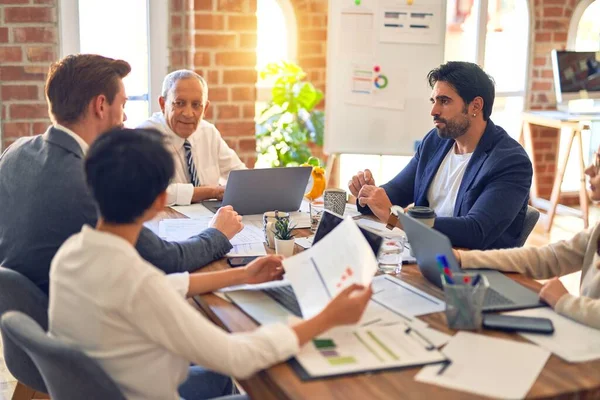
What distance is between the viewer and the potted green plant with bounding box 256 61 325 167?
15.2 feet

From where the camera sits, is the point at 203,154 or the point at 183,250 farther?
the point at 203,154

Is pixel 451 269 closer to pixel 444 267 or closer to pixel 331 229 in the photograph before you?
pixel 444 267

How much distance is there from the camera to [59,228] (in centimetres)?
191

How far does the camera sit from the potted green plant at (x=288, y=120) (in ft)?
15.2

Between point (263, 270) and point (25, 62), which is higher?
point (25, 62)

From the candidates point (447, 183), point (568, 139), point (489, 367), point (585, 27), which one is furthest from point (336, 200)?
point (585, 27)

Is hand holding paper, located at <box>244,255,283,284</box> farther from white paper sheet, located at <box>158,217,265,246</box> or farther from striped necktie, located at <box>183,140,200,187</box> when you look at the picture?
striped necktie, located at <box>183,140,200,187</box>

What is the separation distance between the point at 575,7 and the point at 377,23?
2.22 metres

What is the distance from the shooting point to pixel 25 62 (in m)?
3.73

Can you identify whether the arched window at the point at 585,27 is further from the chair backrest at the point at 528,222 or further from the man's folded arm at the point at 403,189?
the chair backrest at the point at 528,222

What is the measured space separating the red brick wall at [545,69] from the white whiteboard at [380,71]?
1664 millimetres

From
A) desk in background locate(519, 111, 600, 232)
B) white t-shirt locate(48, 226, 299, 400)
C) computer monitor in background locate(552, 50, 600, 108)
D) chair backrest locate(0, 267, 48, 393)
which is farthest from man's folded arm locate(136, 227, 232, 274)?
computer monitor in background locate(552, 50, 600, 108)

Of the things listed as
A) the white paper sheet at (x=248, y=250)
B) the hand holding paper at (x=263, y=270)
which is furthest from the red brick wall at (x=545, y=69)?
the hand holding paper at (x=263, y=270)

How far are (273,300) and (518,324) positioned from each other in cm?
56
